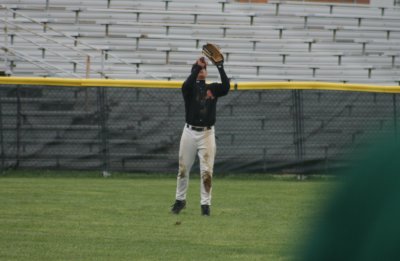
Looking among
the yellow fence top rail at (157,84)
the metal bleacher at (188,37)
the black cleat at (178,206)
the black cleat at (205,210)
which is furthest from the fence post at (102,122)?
the black cleat at (205,210)

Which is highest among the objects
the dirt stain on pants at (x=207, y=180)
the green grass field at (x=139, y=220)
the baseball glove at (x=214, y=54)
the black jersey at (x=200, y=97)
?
the baseball glove at (x=214, y=54)

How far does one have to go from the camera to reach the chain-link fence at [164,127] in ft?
58.5

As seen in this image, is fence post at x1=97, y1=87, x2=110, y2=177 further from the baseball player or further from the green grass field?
the baseball player

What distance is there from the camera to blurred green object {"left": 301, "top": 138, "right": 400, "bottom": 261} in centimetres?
188

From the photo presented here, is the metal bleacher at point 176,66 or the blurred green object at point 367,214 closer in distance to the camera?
the blurred green object at point 367,214

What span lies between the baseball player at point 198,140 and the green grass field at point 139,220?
0.30 metres

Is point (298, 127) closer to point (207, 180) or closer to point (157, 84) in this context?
point (157, 84)

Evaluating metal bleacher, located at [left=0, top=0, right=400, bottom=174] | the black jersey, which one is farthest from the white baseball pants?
metal bleacher, located at [left=0, top=0, right=400, bottom=174]

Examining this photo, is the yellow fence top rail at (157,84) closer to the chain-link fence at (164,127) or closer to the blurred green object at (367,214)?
the chain-link fence at (164,127)

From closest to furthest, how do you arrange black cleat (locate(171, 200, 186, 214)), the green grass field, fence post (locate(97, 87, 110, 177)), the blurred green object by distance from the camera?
the blurred green object → the green grass field → black cleat (locate(171, 200, 186, 214)) → fence post (locate(97, 87, 110, 177))

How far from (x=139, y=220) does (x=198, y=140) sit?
1.43 m

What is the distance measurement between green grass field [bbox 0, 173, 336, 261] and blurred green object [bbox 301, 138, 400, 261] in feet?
13.6

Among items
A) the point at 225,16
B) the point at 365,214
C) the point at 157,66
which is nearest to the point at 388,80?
the point at 225,16

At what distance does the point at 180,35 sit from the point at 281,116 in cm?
608
